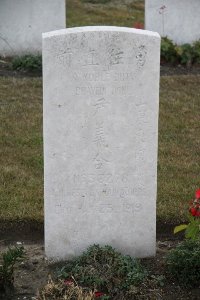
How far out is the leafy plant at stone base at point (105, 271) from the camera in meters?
4.71

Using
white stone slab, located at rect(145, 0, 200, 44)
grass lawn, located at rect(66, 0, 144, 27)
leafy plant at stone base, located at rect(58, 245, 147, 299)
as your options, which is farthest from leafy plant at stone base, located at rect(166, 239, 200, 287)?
grass lawn, located at rect(66, 0, 144, 27)

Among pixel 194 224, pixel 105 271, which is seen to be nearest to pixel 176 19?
pixel 194 224

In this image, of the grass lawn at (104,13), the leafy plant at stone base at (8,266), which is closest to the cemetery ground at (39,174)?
the leafy plant at stone base at (8,266)

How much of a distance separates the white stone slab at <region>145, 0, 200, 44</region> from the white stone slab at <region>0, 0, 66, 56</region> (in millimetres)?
1606

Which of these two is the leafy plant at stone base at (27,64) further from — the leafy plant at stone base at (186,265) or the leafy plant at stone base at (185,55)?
the leafy plant at stone base at (186,265)

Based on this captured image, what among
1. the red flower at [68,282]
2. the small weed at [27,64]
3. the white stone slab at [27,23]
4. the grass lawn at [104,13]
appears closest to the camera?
the red flower at [68,282]

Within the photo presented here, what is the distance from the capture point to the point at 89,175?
5.05 meters

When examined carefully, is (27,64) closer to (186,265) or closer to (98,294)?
(186,265)

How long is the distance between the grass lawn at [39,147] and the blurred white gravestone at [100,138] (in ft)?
2.90

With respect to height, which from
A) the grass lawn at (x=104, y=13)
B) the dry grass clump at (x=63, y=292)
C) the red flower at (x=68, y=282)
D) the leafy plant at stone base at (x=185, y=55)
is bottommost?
the dry grass clump at (x=63, y=292)

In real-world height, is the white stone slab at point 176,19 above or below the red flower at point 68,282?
above

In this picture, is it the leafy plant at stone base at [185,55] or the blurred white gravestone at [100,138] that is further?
the leafy plant at stone base at [185,55]

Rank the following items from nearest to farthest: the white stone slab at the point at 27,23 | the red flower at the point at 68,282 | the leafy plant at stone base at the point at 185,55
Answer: the red flower at the point at 68,282, the leafy plant at stone base at the point at 185,55, the white stone slab at the point at 27,23

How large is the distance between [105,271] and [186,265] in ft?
1.81
